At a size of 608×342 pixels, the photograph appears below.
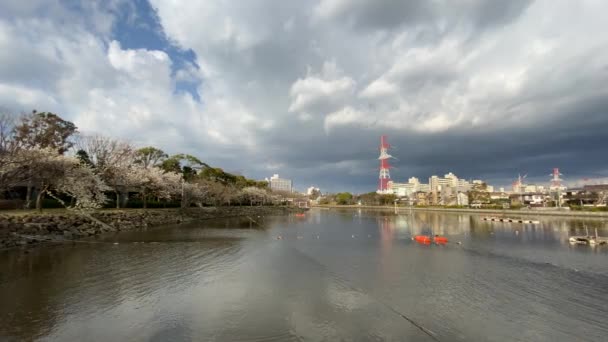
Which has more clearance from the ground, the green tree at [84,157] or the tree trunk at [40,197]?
the green tree at [84,157]

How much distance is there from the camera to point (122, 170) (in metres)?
38.4

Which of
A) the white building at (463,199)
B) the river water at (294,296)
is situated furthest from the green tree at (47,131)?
the white building at (463,199)

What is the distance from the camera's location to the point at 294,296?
40.4ft

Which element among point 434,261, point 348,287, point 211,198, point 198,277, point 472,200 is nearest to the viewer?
point 348,287

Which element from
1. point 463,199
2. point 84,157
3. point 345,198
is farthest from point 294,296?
point 345,198

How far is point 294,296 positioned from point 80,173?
30123mm

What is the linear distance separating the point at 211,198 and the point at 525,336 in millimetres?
62577

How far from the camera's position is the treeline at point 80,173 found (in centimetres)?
2373

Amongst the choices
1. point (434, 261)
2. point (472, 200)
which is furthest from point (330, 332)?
point (472, 200)

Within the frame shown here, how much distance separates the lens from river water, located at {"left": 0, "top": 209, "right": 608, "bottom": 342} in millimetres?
9070

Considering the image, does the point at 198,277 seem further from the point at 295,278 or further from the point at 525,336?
the point at 525,336

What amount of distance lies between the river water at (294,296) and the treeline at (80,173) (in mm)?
7475

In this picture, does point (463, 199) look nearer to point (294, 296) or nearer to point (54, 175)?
point (294, 296)

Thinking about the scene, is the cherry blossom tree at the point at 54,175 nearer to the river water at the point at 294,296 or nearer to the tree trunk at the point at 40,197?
the tree trunk at the point at 40,197
